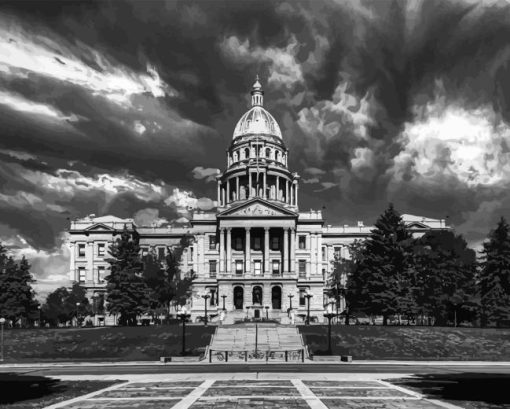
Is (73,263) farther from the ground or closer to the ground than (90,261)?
closer to the ground

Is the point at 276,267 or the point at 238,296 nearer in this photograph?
the point at 238,296

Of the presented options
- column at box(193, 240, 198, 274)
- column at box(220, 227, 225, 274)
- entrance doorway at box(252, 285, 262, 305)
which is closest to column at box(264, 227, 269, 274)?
entrance doorway at box(252, 285, 262, 305)

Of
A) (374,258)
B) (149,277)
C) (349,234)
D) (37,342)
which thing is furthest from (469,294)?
(37,342)

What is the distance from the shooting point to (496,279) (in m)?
68.1

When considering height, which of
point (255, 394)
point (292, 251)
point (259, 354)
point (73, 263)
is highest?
point (292, 251)

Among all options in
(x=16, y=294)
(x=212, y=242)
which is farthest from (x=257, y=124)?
(x=16, y=294)

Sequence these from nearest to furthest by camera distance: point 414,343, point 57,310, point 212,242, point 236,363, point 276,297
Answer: point 236,363, point 414,343, point 57,310, point 276,297, point 212,242

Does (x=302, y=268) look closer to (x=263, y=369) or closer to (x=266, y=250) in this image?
(x=266, y=250)

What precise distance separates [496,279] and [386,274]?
41.5 feet

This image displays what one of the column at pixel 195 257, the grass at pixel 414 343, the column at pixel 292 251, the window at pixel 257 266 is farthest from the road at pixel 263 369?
the column at pixel 195 257

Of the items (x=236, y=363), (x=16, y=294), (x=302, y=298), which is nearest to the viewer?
(x=236, y=363)

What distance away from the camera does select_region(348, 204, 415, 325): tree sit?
6688 centimetres

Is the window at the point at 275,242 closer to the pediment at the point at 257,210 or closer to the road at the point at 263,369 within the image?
the pediment at the point at 257,210

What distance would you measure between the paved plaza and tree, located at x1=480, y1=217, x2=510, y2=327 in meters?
39.4
